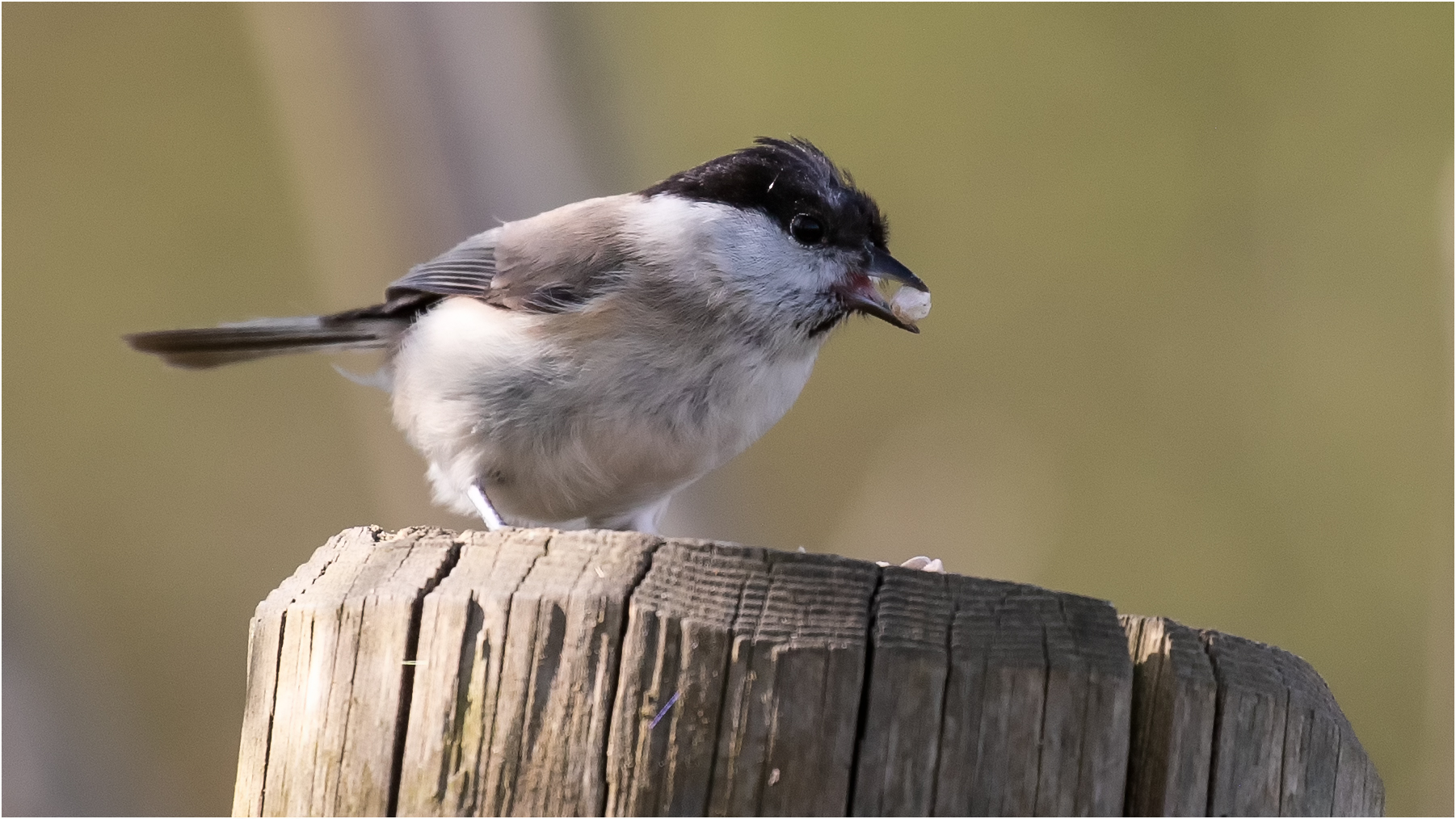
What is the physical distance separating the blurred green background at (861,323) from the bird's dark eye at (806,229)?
6.72ft

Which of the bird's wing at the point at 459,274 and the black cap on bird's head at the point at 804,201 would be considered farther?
the bird's wing at the point at 459,274

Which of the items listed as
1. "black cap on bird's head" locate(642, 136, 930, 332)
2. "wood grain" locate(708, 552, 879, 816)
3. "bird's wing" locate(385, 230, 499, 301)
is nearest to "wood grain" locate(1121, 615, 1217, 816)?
"wood grain" locate(708, 552, 879, 816)

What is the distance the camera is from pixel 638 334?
2969mm

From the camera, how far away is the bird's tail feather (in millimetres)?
3754

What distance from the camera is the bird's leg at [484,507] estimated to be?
3.02 meters

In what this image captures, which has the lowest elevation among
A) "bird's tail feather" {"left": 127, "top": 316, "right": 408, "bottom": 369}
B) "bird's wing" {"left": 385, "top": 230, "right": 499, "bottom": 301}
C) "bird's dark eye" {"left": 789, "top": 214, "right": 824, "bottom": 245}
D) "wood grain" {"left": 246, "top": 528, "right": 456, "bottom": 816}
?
"wood grain" {"left": 246, "top": 528, "right": 456, "bottom": 816}

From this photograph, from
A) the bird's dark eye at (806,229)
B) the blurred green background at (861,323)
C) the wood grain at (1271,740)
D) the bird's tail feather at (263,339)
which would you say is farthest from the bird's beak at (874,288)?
the blurred green background at (861,323)

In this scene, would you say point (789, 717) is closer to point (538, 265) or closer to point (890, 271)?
point (890, 271)

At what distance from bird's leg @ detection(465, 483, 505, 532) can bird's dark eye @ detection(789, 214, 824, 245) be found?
102 centimetres

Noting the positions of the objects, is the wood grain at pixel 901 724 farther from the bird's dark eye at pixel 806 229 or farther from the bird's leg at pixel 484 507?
the bird's dark eye at pixel 806 229

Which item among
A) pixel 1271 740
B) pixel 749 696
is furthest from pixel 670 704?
pixel 1271 740

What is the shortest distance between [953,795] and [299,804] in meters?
0.86

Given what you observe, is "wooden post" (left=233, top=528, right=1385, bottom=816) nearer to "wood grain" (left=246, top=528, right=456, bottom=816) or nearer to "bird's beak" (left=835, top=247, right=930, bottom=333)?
"wood grain" (left=246, top=528, right=456, bottom=816)

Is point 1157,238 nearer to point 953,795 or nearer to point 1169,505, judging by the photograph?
point 1169,505
